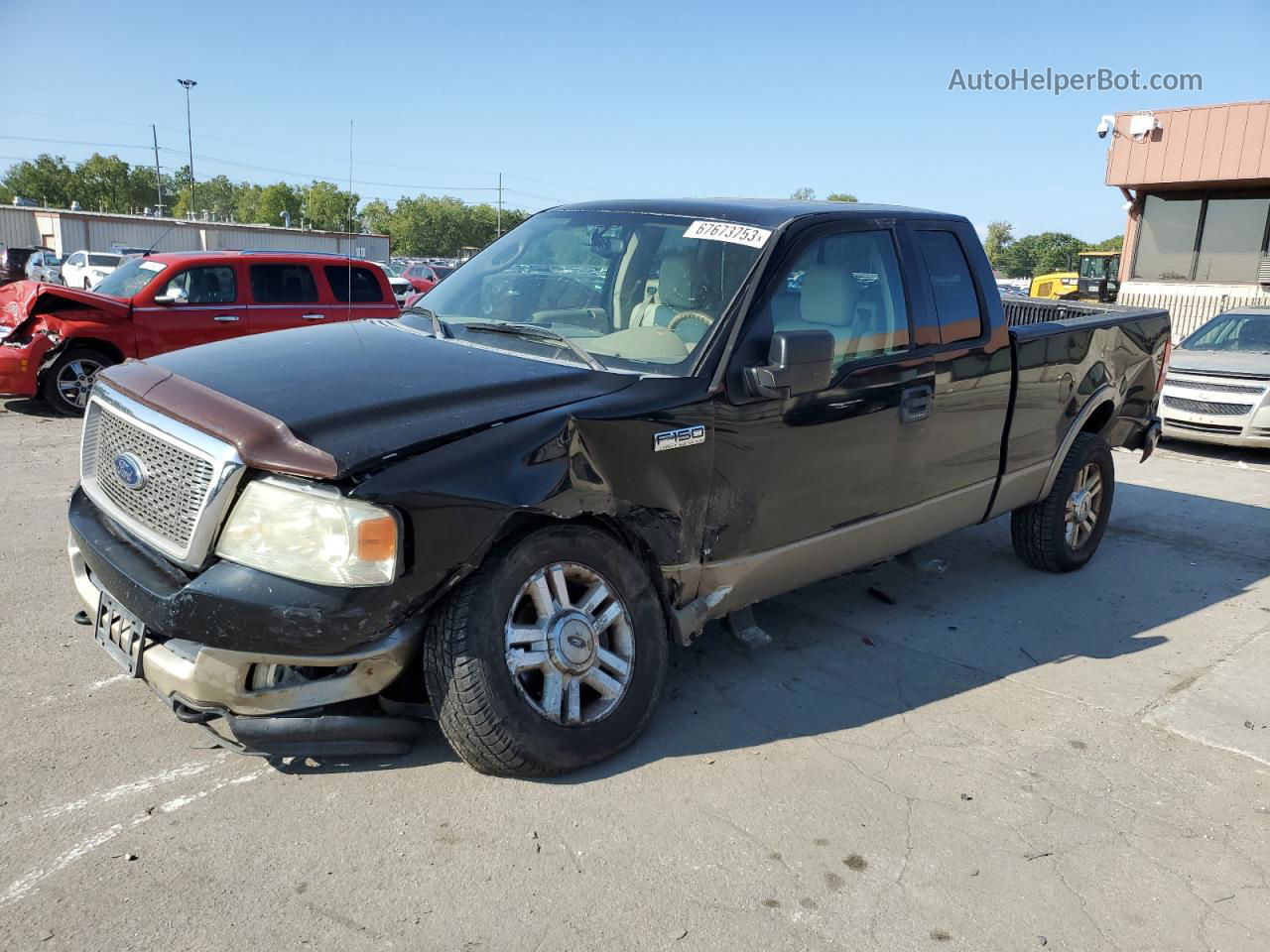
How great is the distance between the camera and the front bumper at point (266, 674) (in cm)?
276

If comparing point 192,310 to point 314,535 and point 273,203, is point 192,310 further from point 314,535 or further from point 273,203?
point 273,203

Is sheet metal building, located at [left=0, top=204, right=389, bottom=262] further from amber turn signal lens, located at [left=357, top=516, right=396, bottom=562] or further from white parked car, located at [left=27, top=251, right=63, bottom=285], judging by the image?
amber turn signal lens, located at [left=357, top=516, right=396, bottom=562]

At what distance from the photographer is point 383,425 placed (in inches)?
113

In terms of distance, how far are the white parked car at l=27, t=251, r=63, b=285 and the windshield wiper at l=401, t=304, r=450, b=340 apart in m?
23.8

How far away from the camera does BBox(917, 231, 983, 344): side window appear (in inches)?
177

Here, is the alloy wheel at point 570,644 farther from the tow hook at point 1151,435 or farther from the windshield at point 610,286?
the tow hook at point 1151,435

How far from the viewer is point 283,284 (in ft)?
35.5

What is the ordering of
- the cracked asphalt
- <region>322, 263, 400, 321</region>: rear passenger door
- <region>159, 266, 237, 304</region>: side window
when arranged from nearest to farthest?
the cracked asphalt < <region>159, 266, 237, 304</region>: side window < <region>322, 263, 400, 321</region>: rear passenger door

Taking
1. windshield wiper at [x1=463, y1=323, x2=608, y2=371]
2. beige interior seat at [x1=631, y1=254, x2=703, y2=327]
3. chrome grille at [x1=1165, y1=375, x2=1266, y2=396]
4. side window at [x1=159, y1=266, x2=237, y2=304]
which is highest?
beige interior seat at [x1=631, y1=254, x2=703, y2=327]

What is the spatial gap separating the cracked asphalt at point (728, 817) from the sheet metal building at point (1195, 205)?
22.7 m

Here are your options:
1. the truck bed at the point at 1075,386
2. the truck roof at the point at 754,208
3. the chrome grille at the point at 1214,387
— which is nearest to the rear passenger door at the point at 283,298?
the truck roof at the point at 754,208

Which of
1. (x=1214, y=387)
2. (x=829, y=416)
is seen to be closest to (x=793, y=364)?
(x=829, y=416)

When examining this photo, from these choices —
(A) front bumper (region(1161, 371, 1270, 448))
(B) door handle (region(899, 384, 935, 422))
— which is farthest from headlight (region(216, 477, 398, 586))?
(A) front bumper (region(1161, 371, 1270, 448))

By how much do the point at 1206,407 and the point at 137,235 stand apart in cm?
5081
